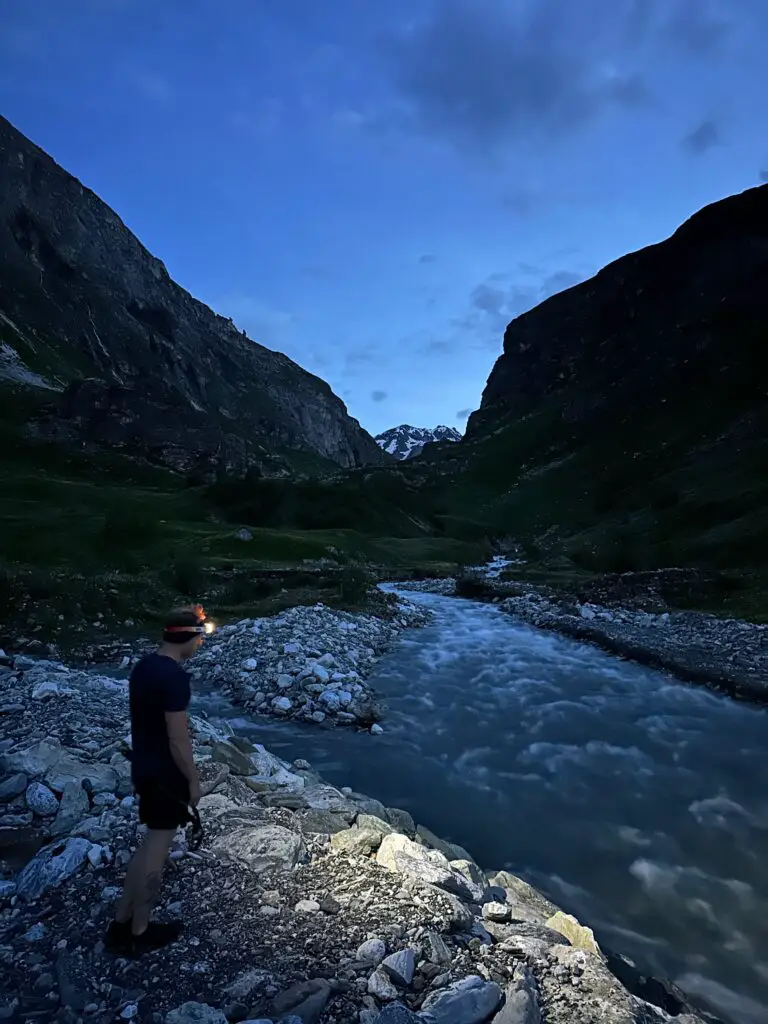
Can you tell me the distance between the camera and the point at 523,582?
51.8 meters

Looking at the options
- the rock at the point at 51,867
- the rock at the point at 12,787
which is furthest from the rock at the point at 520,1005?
the rock at the point at 12,787

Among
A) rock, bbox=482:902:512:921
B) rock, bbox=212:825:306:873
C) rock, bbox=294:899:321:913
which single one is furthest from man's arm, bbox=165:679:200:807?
rock, bbox=482:902:512:921

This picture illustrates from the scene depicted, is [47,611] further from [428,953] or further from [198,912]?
[428,953]

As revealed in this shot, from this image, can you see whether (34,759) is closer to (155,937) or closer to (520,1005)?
(155,937)

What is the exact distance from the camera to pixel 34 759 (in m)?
9.18

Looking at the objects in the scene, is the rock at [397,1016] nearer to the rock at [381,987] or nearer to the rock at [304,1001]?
the rock at [381,987]

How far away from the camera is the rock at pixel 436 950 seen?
5.61m

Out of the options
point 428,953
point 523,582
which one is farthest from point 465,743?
point 523,582

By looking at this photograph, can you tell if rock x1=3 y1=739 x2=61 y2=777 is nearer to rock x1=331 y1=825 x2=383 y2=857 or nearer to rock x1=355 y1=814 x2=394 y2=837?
rock x1=331 y1=825 x2=383 y2=857

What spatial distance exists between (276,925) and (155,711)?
2.68 meters

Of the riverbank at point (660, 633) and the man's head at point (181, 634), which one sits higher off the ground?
the man's head at point (181, 634)

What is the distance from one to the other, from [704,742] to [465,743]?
264 inches

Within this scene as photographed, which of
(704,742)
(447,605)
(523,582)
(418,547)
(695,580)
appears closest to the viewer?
(704,742)

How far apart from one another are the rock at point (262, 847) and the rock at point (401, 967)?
2.14m
